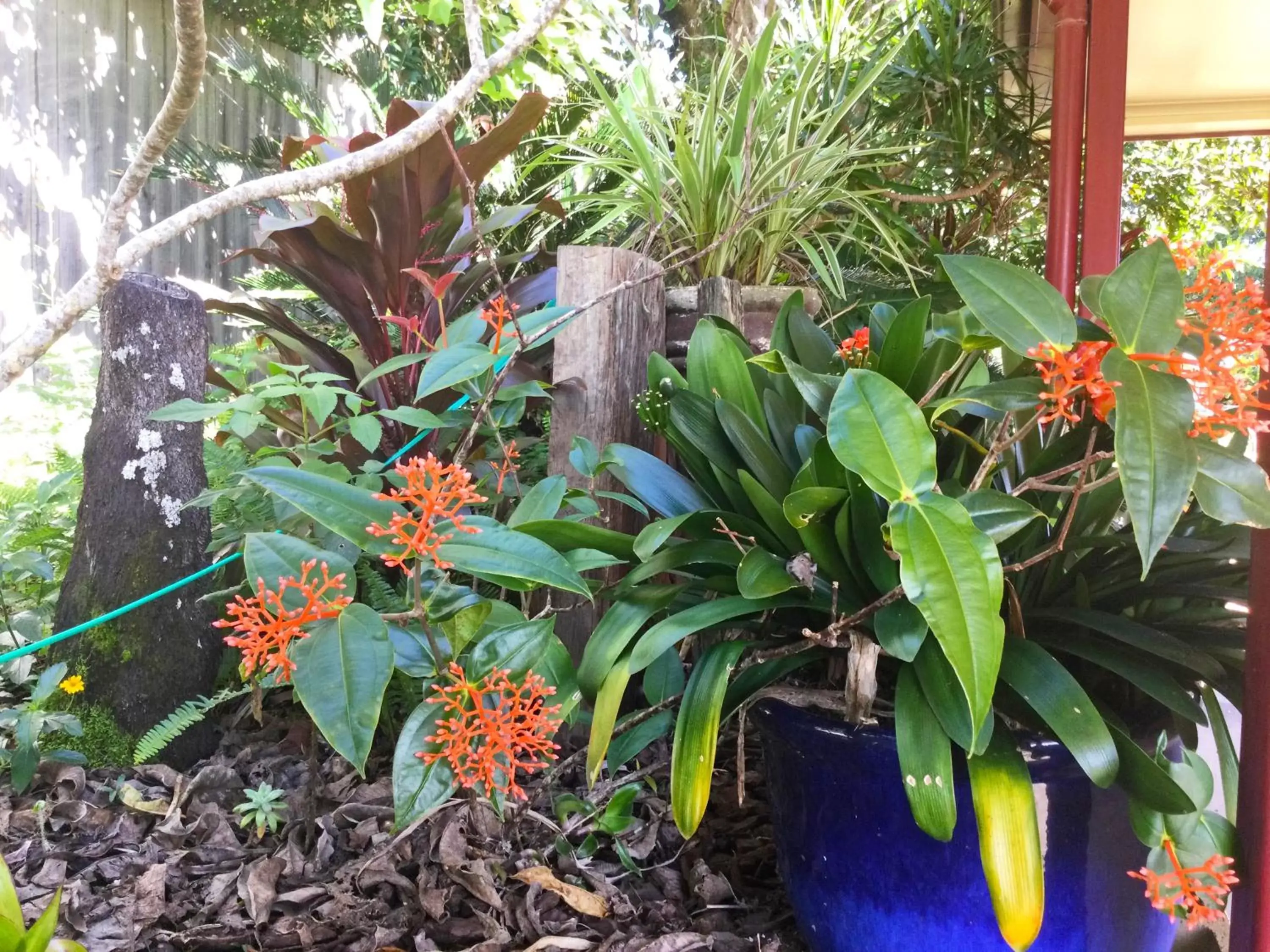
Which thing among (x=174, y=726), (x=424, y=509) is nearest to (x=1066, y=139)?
(x=424, y=509)

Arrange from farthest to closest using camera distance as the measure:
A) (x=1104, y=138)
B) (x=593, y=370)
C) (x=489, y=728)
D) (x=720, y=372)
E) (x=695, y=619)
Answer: (x=1104, y=138) → (x=593, y=370) → (x=720, y=372) → (x=695, y=619) → (x=489, y=728)

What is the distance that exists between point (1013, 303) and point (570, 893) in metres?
0.90

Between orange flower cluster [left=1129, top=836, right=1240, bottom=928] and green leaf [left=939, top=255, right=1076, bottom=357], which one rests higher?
green leaf [left=939, top=255, right=1076, bottom=357]

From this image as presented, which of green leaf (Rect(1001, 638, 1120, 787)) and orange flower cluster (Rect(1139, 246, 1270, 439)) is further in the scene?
green leaf (Rect(1001, 638, 1120, 787))

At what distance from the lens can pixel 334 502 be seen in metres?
0.75

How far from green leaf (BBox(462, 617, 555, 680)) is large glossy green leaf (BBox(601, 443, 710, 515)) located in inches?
12.3

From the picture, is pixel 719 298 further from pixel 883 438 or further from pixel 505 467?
pixel 883 438

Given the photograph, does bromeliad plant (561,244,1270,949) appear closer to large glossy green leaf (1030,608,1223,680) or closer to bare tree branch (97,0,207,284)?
large glossy green leaf (1030,608,1223,680)

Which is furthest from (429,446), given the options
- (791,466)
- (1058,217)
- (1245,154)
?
(1245,154)

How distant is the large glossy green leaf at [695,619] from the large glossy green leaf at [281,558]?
1.08 feet

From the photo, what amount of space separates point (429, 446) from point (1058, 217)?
1.90m

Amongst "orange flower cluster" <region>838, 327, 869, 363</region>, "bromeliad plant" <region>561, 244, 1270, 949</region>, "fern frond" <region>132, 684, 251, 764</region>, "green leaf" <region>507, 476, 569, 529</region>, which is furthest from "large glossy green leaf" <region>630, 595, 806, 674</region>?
"fern frond" <region>132, 684, 251, 764</region>

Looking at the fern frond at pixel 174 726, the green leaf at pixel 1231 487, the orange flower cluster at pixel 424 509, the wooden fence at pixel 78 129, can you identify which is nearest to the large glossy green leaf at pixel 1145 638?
the green leaf at pixel 1231 487

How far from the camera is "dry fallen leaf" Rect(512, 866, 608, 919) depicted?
103cm
